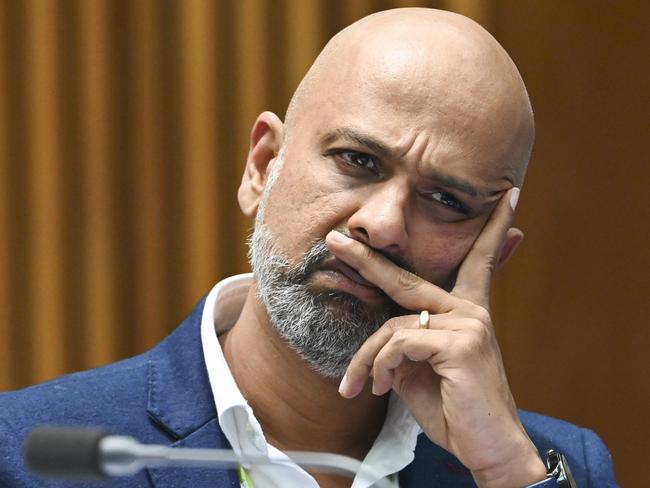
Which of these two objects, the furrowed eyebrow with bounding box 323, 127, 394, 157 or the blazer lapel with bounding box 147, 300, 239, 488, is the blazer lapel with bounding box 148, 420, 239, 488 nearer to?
the blazer lapel with bounding box 147, 300, 239, 488

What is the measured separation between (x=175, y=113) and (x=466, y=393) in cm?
115

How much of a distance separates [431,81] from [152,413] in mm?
681

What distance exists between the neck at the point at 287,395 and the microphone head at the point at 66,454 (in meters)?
0.83

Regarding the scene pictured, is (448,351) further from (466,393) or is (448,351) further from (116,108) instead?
(116,108)

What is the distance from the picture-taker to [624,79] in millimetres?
2578

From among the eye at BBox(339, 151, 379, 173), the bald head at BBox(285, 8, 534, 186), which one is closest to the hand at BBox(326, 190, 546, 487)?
the eye at BBox(339, 151, 379, 173)

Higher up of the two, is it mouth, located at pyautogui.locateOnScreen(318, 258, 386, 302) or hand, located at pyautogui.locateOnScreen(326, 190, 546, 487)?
mouth, located at pyautogui.locateOnScreen(318, 258, 386, 302)

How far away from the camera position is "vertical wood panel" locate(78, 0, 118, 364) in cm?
242

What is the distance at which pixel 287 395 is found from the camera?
1.78 meters

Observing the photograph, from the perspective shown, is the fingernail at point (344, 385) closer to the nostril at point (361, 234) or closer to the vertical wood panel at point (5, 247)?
the nostril at point (361, 234)

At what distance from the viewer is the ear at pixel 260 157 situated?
1.88 metres

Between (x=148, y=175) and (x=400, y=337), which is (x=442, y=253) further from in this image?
(x=148, y=175)

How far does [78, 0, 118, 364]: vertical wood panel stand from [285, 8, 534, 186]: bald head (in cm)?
73

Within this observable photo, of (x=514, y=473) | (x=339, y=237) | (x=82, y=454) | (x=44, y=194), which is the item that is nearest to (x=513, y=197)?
(x=339, y=237)
